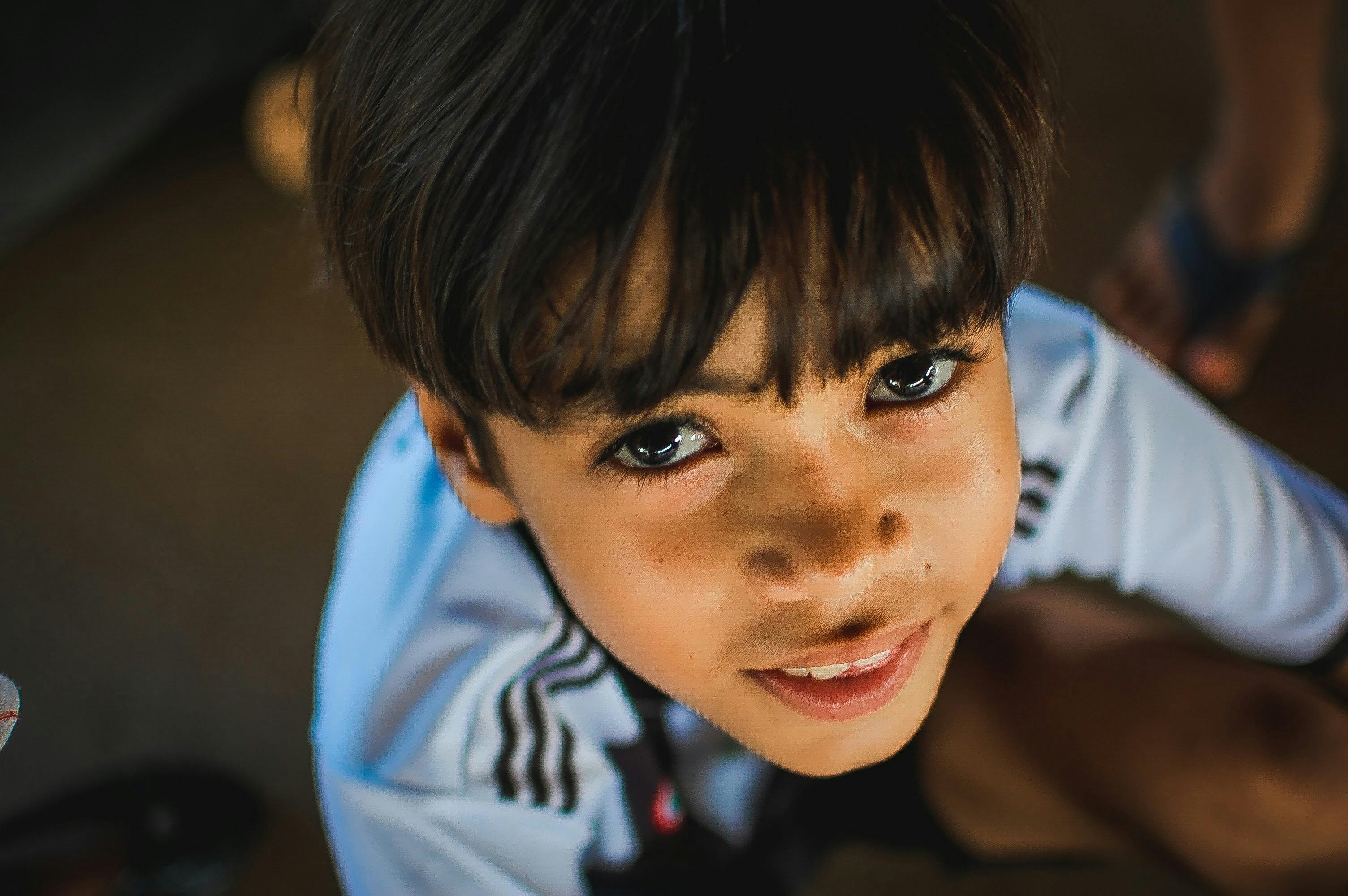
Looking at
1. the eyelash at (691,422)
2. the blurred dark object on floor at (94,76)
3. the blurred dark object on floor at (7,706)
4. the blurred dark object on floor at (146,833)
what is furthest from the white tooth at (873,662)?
the blurred dark object on floor at (94,76)

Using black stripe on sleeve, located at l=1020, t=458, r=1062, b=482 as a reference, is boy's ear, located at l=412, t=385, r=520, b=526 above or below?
above

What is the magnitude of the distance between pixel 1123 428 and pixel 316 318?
875 mm

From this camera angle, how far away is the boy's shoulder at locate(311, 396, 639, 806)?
0.61 metres

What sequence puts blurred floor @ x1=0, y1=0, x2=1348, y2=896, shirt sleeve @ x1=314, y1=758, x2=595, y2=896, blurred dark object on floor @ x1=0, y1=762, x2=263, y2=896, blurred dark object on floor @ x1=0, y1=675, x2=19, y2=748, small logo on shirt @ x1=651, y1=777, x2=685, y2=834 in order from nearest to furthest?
blurred dark object on floor @ x1=0, y1=675, x2=19, y2=748
shirt sleeve @ x1=314, y1=758, x2=595, y2=896
small logo on shirt @ x1=651, y1=777, x2=685, y2=834
blurred dark object on floor @ x1=0, y1=762, x2=263, y2=896
blurred floor @ x1=0, y1=0, x2=1348, y2=896

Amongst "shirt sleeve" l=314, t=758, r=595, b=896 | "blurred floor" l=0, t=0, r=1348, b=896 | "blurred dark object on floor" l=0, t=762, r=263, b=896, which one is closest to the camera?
"shirt sleeve" l=314, t=758, r=595, b=896

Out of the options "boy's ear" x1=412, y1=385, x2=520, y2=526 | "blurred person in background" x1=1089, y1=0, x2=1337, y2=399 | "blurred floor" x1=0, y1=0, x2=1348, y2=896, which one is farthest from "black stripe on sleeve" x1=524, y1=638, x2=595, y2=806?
"blurred person in background" x1=1089, y1=0, x2=1337, y2=399

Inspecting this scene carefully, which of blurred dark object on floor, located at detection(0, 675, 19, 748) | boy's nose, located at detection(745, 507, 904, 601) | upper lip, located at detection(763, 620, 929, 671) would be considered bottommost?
upper lip, located at detection(763, 620, 929, 671)

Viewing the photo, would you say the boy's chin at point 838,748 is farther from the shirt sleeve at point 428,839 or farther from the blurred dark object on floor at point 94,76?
the blurred dark object on floor at point 94,76

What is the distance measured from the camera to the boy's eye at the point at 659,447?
479 mm

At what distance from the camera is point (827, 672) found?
0.55 metres

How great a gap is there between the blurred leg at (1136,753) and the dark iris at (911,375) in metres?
0.30

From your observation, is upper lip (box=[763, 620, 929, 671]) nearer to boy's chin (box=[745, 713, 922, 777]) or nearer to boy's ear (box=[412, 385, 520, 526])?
boy's chin (box=[745, 713, 922, 777])

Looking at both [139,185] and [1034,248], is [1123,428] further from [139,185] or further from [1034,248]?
[139,185]

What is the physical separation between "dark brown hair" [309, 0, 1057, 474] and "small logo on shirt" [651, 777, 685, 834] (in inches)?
14.4
